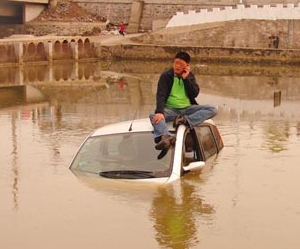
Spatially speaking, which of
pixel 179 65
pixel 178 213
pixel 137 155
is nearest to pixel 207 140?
pixel 179 65

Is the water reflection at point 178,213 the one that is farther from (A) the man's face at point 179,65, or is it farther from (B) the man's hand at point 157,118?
(A) the man's face at point 179,65

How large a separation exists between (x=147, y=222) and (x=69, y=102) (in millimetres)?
13182

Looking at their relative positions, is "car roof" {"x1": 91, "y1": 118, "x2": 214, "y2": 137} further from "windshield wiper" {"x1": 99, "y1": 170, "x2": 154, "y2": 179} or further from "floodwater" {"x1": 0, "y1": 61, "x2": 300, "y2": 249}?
"floodwater" {"x1": 0, "y1": 61, "x2": 300, "y2": 249}

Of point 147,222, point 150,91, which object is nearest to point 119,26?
point 150,91

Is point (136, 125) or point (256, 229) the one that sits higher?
point (136, 125)

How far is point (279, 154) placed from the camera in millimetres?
12383

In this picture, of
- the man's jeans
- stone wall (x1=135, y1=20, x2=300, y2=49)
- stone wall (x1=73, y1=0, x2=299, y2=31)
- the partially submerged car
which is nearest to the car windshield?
the partially submerged car

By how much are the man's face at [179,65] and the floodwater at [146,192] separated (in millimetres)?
1457

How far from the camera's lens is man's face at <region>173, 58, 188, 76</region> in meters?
10.3

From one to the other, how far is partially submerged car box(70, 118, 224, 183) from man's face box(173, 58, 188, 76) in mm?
737

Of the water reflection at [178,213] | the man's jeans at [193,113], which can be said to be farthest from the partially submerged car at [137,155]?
the water reflection at [178,213]

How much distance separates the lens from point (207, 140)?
11297mm

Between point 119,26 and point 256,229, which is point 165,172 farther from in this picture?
point 119,26

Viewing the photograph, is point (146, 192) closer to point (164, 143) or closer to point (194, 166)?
point (164, 143)
